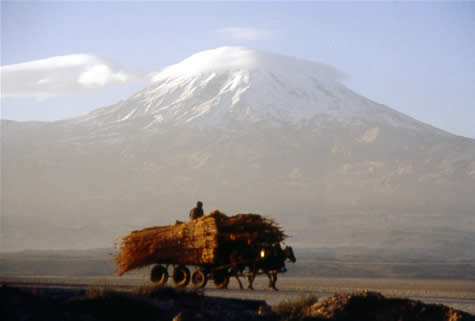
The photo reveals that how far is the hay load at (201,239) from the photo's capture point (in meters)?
18.0

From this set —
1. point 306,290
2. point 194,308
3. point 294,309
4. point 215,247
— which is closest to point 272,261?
point 215,247

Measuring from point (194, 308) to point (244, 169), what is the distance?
96638 millimetres

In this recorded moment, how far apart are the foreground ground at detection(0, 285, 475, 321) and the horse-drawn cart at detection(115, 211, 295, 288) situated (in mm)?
5356

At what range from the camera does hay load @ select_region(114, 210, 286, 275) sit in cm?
1797

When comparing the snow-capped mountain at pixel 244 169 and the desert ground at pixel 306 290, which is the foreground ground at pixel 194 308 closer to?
the desert ground at pixel 306 290

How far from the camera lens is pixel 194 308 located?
11945 millimetres

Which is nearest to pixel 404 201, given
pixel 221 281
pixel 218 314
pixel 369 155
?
pixel 369 155

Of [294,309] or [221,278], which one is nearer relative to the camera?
[294,309]

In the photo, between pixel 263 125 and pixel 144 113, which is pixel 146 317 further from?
pixel 144 113

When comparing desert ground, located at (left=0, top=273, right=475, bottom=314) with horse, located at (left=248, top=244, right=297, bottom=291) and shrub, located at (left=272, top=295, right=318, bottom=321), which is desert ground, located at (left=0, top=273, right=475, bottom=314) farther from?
shrub, located at (left=272, top=295, right=318, bottom=321)

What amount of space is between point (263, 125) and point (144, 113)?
901 inches

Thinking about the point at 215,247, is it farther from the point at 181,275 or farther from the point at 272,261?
the point at 181,275

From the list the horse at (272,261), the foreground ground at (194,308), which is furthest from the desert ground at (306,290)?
the foreground ground at (194,308)

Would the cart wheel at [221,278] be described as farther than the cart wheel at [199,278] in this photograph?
Yes
